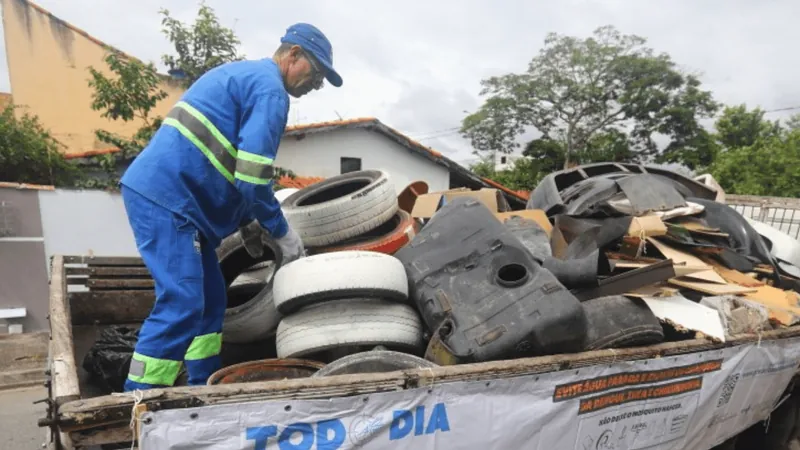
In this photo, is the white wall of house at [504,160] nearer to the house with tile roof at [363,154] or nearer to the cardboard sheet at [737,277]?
the house with tile roof at [363,154]

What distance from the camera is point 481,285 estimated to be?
7.37ft

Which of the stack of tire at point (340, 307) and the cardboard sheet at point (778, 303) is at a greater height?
the stack of tire at point (340, 307)

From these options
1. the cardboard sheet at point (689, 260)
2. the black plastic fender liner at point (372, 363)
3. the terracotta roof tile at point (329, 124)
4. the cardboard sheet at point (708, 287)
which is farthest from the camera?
the terracotta roof tile at point (329, 124)

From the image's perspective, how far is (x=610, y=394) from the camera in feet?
6.74

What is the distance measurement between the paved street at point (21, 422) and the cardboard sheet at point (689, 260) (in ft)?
16.0

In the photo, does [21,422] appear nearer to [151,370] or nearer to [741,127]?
[151,370]

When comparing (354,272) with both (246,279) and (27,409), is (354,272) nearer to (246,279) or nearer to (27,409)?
(246,279)

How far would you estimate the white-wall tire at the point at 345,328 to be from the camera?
2.11 metres

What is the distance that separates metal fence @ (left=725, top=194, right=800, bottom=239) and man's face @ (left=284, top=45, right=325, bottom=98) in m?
5.33

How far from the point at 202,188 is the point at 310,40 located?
2.88 ft

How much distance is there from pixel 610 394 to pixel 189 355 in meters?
1.79

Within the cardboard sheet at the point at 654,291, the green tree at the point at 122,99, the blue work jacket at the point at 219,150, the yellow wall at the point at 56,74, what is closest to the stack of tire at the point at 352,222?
the blue work jacket at the point at 219,150

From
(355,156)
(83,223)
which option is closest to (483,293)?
(83,223)

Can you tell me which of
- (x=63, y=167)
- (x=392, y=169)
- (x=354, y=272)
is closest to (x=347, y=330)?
(x=354, y=272)
